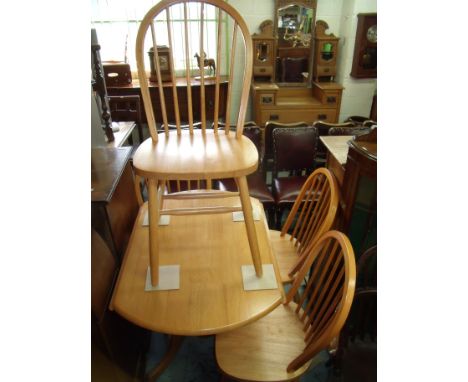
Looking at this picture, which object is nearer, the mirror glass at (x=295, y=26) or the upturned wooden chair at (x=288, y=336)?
the upturned wooden chair at (x=288, y=336)

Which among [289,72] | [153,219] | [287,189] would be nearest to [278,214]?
[287,189]

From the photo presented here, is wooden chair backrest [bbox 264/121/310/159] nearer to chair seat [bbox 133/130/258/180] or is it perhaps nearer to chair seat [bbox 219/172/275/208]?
chair seat [bbox 219/172/275/208]

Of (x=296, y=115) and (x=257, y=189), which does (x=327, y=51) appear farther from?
(x=257, y=189)

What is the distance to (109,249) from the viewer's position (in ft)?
3.14

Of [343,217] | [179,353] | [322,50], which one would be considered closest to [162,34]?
[322,50]

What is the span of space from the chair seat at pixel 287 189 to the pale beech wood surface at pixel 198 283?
895 mm

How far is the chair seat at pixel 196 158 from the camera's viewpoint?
2.50 feet

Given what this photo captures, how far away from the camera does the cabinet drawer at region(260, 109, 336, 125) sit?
331 cm

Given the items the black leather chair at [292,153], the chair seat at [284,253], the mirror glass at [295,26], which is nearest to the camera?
the chair seat at [284,253]

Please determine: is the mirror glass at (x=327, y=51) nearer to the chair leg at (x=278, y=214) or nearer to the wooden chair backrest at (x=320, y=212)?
the chair leg at (x=278, y=214)

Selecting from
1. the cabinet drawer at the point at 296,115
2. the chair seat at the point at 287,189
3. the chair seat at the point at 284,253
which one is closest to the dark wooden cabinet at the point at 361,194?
the chair seat at the point at 284,253

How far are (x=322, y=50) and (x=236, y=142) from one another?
9.59 feet

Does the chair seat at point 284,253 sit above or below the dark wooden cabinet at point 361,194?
below

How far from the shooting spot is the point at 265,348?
38.8 inches
